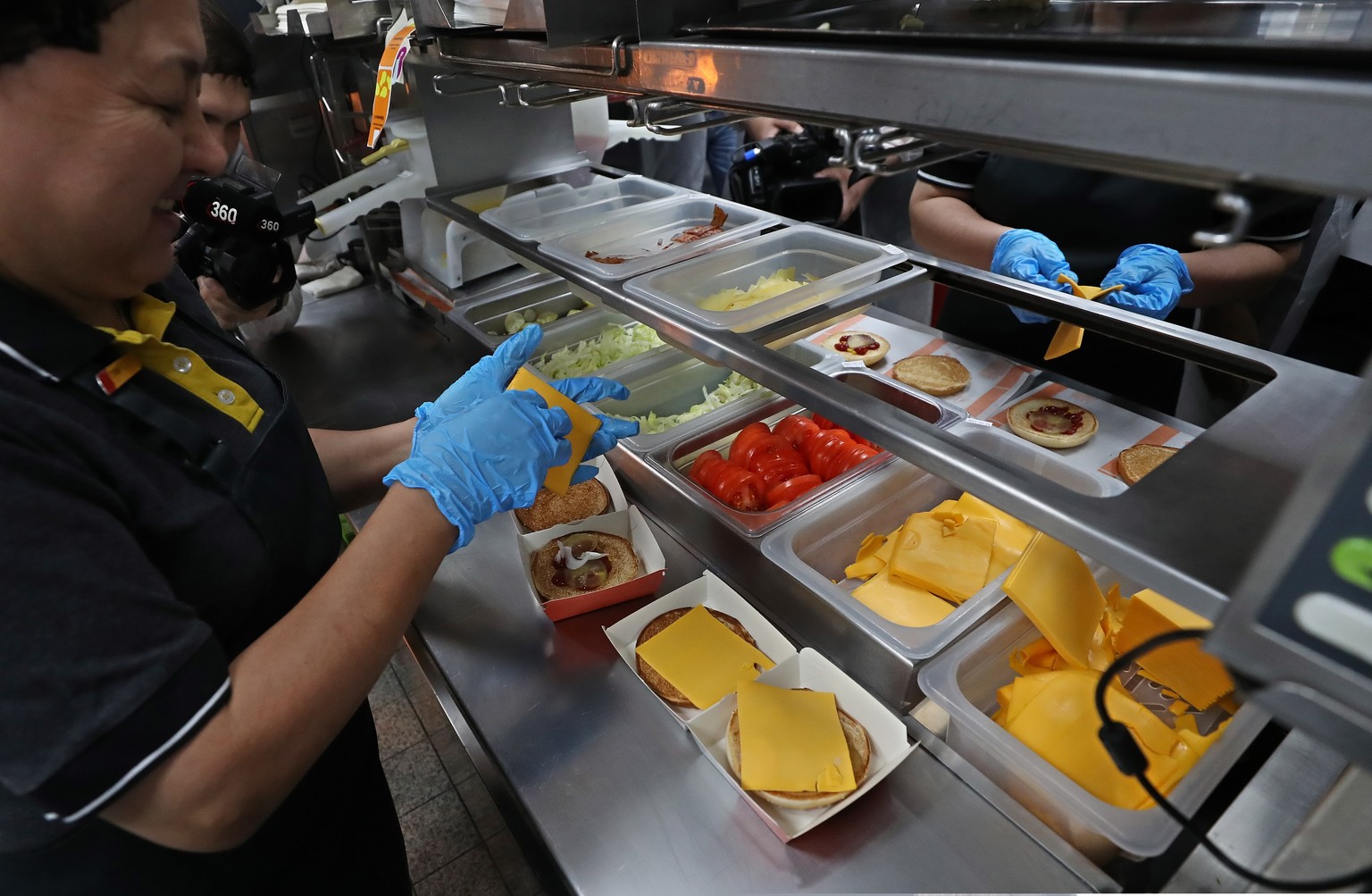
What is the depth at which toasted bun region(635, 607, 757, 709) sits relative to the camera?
1.37 metres

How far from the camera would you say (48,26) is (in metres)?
0.76

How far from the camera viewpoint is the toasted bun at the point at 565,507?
5.92ft

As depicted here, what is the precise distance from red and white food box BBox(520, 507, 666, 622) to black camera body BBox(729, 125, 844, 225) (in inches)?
109

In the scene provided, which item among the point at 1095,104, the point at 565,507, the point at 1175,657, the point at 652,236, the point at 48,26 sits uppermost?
the point at 48,26

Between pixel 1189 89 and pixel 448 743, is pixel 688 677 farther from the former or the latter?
pixel 1189 89

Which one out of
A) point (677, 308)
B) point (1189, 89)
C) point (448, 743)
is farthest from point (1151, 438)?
point (448, 743)

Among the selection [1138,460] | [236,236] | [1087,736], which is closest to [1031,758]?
[1087,736]

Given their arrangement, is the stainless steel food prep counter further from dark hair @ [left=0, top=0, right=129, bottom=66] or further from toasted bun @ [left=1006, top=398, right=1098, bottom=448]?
dark hair @ [left=0, top=0, right=129, bottom=66]

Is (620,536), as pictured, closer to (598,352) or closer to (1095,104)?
(598,352)

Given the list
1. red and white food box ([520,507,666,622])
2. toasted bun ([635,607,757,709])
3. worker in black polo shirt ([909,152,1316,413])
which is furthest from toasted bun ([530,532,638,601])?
worker in black polo shirt ([909,152,1316,413])

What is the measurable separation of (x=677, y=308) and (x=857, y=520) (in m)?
0.65

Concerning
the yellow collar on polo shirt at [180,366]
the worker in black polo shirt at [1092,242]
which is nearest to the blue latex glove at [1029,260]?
the worker in black polo shirt at [1092,242]

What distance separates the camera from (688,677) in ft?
4.49

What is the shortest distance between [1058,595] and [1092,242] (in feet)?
5.48
